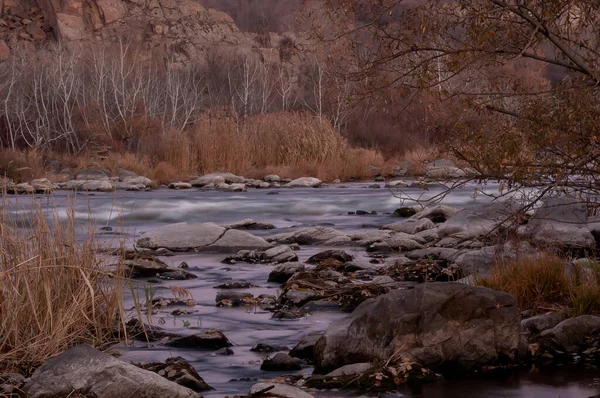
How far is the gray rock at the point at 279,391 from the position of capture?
4914mm

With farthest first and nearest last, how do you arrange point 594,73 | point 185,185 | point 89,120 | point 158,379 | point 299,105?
point 299,105
point 89,120
point 185,185
point 594,73
point 158,379

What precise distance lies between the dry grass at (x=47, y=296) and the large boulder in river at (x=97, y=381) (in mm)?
661

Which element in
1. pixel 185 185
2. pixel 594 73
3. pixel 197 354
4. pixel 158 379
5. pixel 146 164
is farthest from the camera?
pixel 146 164

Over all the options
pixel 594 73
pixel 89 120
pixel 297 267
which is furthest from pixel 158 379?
pixel 89 120

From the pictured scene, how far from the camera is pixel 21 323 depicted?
592cm

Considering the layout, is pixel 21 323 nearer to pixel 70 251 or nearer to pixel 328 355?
pixel 70 251

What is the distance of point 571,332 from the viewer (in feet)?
20.9

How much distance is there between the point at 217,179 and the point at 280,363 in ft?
58.8

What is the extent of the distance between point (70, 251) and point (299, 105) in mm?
50703

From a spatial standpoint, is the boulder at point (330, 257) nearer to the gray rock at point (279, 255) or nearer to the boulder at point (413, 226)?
the gray rock at point (279, 255)

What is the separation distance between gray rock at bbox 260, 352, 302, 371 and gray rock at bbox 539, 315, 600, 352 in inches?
71.1

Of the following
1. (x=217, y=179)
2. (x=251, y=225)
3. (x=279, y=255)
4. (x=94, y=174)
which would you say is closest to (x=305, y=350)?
(x=279, y=255)

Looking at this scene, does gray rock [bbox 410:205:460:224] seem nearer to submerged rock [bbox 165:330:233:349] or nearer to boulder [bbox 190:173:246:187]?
submerged rock [bbox 165:330:233:349]

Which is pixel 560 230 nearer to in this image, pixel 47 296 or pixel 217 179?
pixel 47 296
